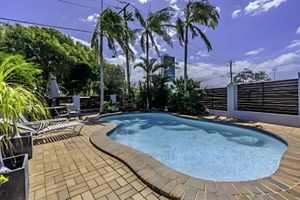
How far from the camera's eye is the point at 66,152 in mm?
4043

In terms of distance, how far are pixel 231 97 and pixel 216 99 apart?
1.11 m

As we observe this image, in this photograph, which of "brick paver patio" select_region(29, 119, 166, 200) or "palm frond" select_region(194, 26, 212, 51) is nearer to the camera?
"brick paver patio" select_region(29, 119, 166, 200)

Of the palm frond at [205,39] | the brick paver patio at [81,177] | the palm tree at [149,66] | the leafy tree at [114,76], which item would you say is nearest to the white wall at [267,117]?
the palm frond at [205,39]

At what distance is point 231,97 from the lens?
363 inches

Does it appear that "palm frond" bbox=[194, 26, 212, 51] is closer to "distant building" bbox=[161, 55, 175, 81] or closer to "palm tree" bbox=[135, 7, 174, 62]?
"palm tree" bbox=[135, 7, 174, 62]

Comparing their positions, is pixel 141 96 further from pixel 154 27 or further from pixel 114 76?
pixel 114 76

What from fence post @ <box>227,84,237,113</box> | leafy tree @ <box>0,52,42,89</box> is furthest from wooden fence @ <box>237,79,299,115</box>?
leafy tree @ <box>0,52,42,89</box>

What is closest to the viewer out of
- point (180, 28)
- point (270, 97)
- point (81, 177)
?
point (81, 177)

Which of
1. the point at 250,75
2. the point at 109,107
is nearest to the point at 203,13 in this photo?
the point at 109,107

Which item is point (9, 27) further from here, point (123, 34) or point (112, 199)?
point (112, 199)

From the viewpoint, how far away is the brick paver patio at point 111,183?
2.28 meters

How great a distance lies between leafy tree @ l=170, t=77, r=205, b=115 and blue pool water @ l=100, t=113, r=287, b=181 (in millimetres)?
2065

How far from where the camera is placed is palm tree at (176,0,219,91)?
32.4ft

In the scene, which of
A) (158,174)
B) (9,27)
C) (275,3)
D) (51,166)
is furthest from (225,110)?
(9,27)
